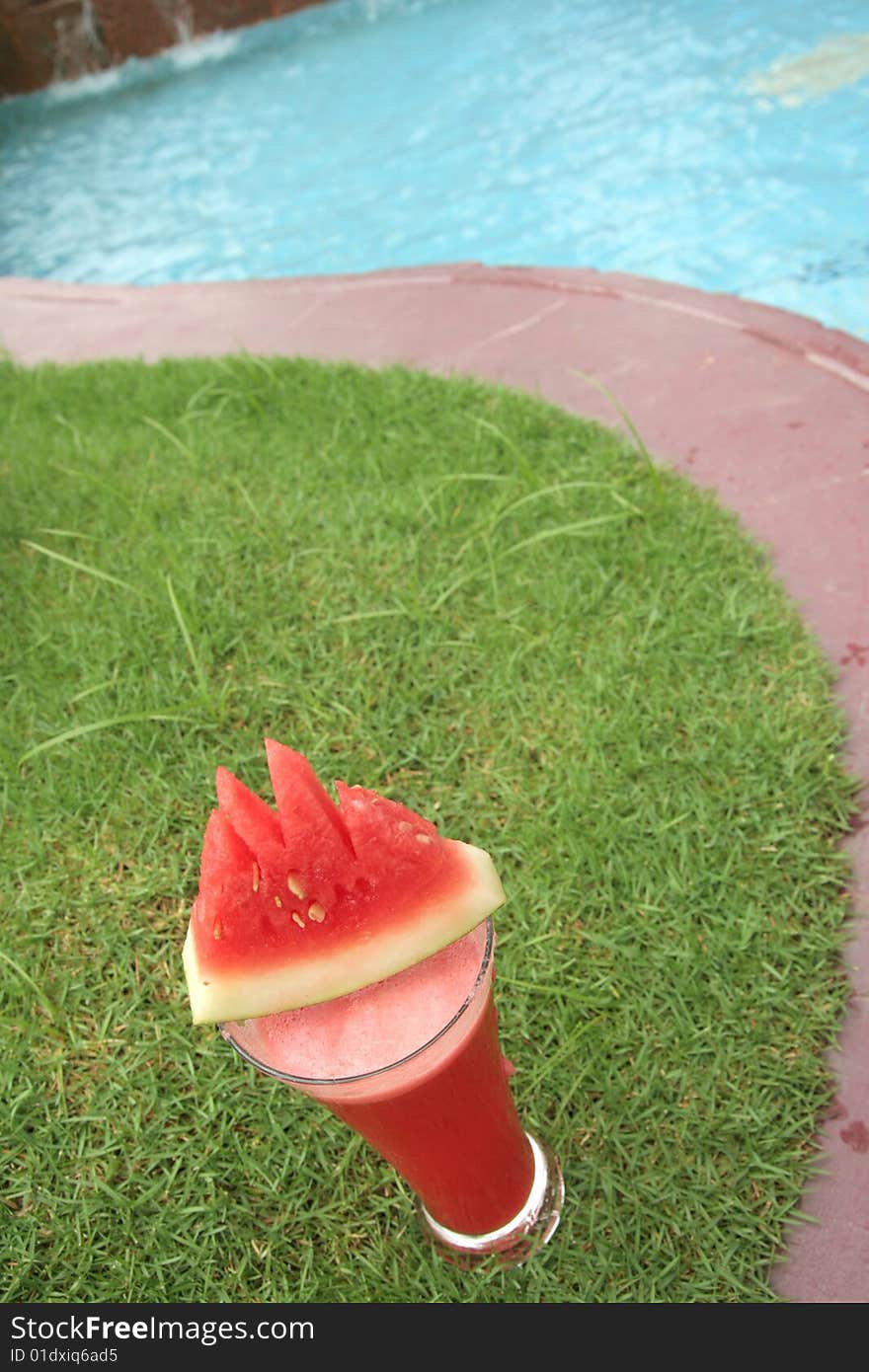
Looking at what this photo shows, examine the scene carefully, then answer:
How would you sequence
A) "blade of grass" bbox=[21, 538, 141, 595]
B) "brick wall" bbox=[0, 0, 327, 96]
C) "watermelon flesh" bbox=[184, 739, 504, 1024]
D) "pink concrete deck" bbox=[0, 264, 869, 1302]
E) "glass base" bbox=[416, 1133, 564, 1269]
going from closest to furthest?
"watermelon flesh" bbox=[184, 739, 504, 1024] → "glass base" bbox=[416, 1133, 564, 1269] → "pink concrete deck" bbox=[0, 264, 869, 1302] → "blade of grass" bbox=[21, 538, 141, 595] → "brick wall" bbox=[0, 0, 327, 96]

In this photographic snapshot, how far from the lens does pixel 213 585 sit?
3.02m

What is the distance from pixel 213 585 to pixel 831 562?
1.71 metres

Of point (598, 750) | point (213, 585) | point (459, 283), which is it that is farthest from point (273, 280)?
point (598, 750)

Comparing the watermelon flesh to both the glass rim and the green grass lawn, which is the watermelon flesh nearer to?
the glass rim

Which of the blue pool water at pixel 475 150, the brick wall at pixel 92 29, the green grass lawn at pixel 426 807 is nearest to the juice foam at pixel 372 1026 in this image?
the green grass lawn at pixel 426 807

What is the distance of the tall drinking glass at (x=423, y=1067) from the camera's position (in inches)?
46.5

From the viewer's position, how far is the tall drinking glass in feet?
3.87

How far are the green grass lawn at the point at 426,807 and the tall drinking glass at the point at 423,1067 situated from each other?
11.8 inches

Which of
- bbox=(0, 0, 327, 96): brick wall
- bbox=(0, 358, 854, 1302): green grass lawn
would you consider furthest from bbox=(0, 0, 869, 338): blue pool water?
bbox=(0, 358, 854, 1302): green grass lawn

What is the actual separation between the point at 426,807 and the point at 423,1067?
1.17 metres

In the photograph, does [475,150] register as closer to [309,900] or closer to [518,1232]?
[518,1232]

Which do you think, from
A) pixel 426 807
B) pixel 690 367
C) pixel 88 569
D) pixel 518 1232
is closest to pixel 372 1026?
pixel 518 1232

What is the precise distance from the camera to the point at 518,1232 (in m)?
1.78

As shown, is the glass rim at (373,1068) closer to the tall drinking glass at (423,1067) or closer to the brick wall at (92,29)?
the tall drinking glass at (423,1067)
